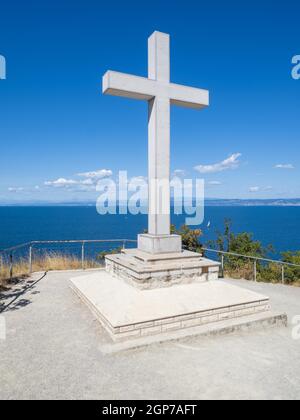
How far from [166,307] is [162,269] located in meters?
1.11

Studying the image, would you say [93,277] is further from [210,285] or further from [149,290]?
[210,285]

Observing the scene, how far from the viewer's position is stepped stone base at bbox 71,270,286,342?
14.3ft

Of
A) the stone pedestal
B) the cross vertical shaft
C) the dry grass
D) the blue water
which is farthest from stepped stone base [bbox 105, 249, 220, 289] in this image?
the blue water

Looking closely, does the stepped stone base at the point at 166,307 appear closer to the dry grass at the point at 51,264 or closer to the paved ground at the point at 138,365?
the paved ground at the point at 138,365

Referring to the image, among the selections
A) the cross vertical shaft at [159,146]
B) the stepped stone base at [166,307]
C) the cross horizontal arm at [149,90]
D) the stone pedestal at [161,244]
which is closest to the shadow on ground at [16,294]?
the stepped stone base at [166,307]

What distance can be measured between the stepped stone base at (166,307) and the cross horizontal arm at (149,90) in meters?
4.02

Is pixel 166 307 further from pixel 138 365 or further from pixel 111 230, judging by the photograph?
pixel 111 230

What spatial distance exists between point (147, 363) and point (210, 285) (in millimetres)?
2797

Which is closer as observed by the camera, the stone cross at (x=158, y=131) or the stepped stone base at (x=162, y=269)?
the stepped stone base at (x=162, y=269)

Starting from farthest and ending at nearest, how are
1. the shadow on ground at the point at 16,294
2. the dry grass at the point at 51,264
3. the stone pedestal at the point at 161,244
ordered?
the dry grass at the point at 51,264 < the stone pedestal at the point at 161,244 < the shadow on ground at the point at 16,294

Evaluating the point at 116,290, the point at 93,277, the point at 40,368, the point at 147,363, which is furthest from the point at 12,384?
the point at 93,277

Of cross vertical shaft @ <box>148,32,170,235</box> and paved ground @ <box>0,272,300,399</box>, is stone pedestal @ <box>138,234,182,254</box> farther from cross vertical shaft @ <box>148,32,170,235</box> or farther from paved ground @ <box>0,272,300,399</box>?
paved ground @ <box>0,272,300,399</box>

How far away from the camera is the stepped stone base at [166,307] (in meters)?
4.37

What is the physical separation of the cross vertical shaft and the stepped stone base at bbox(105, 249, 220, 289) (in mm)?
650
